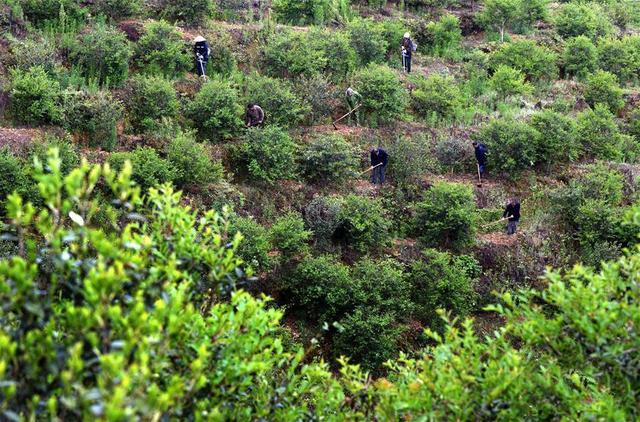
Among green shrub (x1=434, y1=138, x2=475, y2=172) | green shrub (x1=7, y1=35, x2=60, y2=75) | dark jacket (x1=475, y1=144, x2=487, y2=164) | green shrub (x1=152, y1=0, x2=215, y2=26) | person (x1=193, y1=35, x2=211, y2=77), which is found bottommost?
green shrub (x1=434, y1=138, x2=475, y2=172)

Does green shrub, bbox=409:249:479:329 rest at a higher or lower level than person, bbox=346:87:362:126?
lower

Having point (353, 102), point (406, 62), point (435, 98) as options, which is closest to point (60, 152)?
point (353, 102)

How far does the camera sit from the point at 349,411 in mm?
5926

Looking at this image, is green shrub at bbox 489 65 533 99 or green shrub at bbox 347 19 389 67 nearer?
green shrub at bbox 347 19 389 67

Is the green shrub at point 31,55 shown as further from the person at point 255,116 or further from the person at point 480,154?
the person at point 480,154

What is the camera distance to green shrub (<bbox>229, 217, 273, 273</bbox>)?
11.4 metres

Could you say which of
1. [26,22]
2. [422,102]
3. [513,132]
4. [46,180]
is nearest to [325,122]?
[422,102]

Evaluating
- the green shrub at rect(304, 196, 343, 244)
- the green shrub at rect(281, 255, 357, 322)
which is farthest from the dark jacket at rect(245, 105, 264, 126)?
the green shrub at rect(281, 255, 357, 322)

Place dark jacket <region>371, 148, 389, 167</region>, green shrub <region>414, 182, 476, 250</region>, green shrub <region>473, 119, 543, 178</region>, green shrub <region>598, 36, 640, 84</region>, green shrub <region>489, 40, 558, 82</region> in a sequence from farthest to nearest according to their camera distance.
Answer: green shrub <region>598, 36, 640, 84</region>, green shrub <region>489, 40, 558, 82</region>, green shrub <region>473, 119, 543, 178</region>, dark jacket <region>371, 148, 389, 167</region>, green shrub <region>414, 182, 476, 250</region>

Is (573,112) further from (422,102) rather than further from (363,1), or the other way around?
(363,1)

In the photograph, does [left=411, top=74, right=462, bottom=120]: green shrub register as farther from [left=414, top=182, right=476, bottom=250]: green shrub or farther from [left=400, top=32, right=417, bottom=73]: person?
[left=414, top=182, right=476, bottom=250]: green shrub

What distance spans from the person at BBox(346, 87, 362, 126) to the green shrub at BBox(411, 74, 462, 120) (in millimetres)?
2312

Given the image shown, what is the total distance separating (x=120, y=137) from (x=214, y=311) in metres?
9.91

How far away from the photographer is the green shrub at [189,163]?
13000mm
